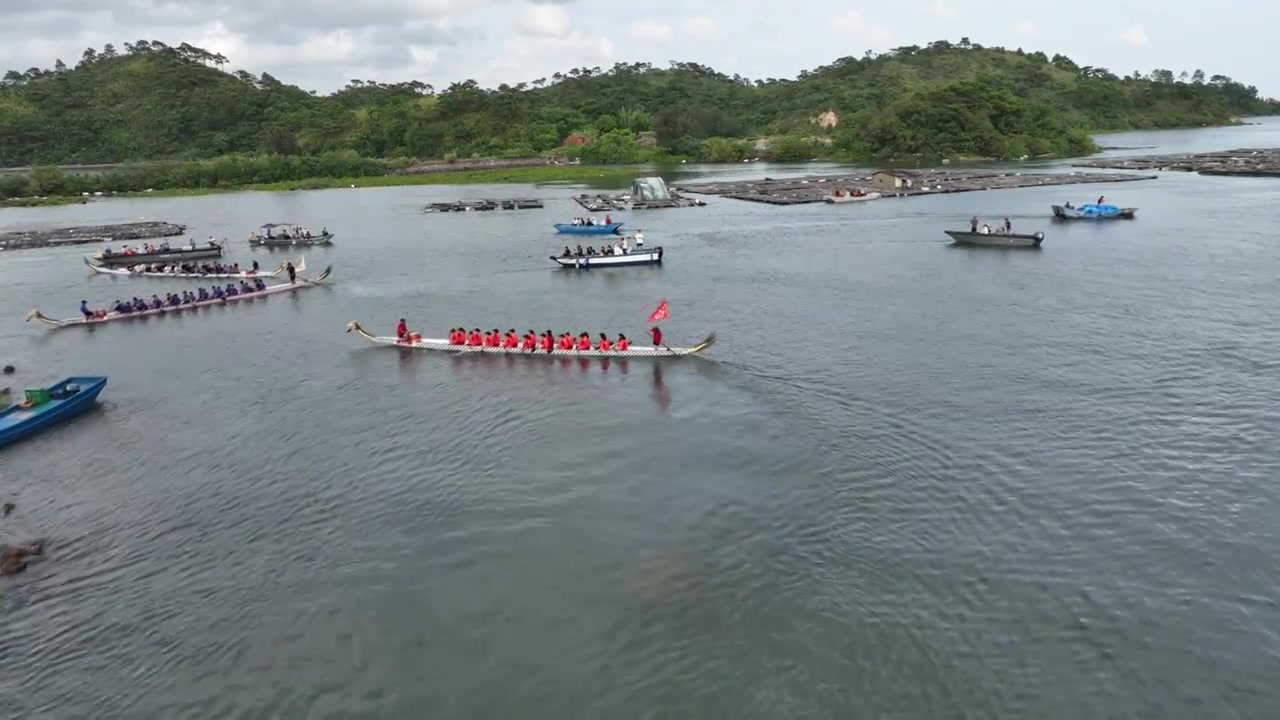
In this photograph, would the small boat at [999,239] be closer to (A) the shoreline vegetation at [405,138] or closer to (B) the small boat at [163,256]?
(B) the small boat at [163,256]

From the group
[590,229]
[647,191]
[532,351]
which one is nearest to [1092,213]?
[590,229]

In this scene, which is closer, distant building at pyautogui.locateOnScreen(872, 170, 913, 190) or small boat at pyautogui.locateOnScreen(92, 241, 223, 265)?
small boat at pyautogui.locateOnScreen(92, 241, 223, 265)

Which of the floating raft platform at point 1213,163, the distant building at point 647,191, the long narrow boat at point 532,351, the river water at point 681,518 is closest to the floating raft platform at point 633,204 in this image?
the distant building at point 647,191

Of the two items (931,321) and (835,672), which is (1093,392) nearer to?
(931,321)

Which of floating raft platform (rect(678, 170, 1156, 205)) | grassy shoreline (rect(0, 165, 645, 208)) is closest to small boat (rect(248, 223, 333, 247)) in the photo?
floating raft platform (rect(678, 170, 1156, 205))

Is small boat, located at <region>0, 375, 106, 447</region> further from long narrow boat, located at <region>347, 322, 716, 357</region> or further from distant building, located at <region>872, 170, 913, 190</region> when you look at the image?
distant building, located at <region>872, 170, 913, 190</region>
